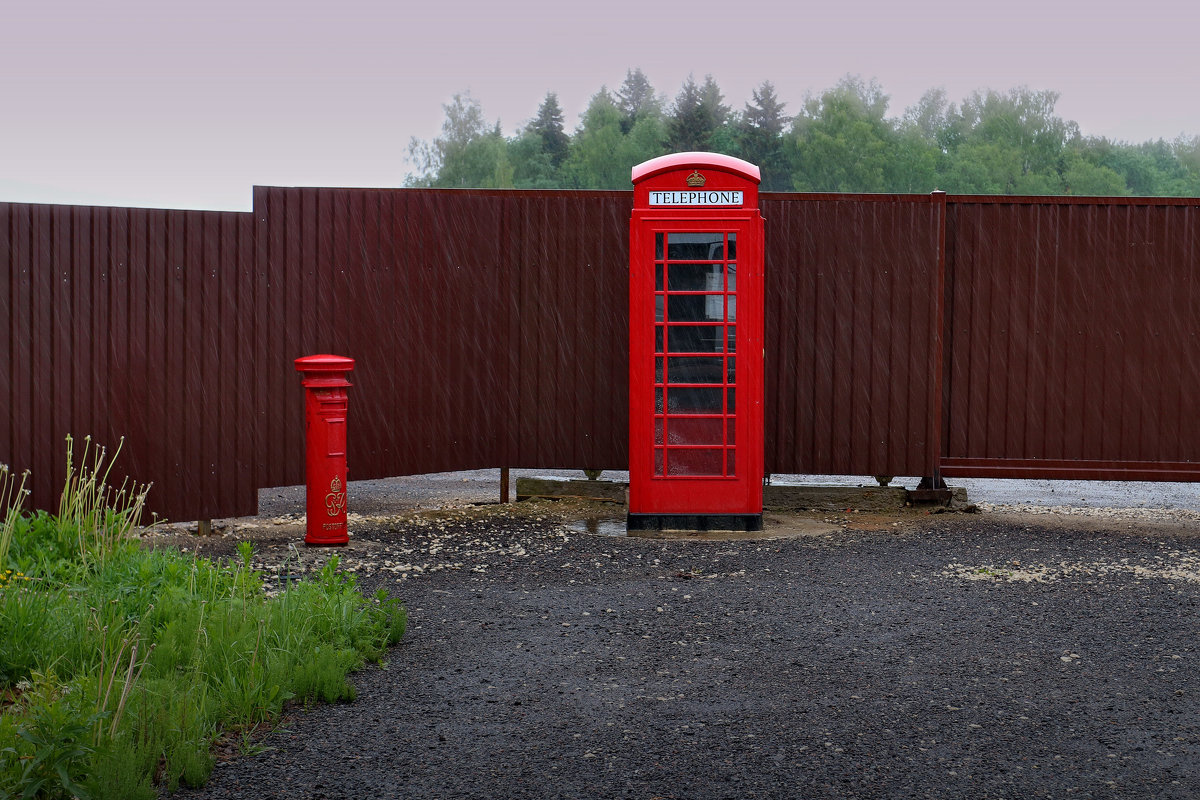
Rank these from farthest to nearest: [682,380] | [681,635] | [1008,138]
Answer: [1008,138]
[682,380]
[681,635]

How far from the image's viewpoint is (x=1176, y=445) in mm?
9336

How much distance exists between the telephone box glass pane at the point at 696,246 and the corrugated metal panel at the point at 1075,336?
92.9 inches

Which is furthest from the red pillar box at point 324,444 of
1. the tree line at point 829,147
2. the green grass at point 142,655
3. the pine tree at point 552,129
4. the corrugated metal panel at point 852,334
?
the pine tree at point 552,129

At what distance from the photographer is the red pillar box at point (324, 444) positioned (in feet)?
25.4

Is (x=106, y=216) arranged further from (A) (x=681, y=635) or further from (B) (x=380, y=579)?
(A) (x=681, y=635)

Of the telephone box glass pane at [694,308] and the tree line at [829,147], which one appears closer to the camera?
the telephone box glass pane at [694,308]

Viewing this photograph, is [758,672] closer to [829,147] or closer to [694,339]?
[694,339]

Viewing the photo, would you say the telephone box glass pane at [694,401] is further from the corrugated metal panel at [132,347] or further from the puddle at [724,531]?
the corrugated metal panel at [132,347]

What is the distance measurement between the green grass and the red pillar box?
1598 mm

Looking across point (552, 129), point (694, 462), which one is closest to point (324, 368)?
point (694, 462)

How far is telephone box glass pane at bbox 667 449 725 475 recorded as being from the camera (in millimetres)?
8383

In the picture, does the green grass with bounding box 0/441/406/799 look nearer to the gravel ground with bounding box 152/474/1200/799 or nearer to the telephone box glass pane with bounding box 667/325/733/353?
the gravel ground with bounding box 152/474/1200/799

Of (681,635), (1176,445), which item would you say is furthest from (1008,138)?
→ (681,635)

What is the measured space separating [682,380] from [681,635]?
2.99 metres
